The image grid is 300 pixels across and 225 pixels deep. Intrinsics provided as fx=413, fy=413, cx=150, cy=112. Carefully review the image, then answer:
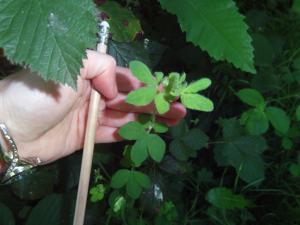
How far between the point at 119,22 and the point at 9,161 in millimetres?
401

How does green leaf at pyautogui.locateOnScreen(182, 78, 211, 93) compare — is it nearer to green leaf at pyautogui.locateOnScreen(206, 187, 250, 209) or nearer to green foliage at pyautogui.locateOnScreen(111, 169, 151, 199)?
green foliage at pyautogui.locateOnScreen(111, 169, 151, 199)

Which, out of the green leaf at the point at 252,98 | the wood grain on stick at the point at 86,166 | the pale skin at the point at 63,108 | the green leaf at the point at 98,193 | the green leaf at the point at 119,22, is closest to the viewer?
the wood grain on stick at the point at 86,166

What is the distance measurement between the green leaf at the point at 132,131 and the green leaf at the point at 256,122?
41 centimetres

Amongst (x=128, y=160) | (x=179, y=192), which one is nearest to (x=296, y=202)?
(x=179, y=192)

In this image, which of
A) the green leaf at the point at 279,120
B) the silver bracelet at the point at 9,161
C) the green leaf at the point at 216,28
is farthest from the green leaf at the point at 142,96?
the green leaf at the point at 279,120

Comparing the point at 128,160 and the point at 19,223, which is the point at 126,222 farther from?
the point at 19,223

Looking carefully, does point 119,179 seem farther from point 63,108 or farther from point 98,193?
point 63,108

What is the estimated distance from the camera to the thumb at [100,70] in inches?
31.0

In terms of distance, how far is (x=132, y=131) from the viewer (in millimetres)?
910

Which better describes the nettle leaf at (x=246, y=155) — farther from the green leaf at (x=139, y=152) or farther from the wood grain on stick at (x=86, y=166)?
the wood grain on stick at (x=86, y=166)

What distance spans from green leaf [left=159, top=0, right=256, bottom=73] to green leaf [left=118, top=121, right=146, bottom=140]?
238 millimetres

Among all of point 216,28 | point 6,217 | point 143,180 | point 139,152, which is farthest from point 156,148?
point 6,217

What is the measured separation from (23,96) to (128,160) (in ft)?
1.15

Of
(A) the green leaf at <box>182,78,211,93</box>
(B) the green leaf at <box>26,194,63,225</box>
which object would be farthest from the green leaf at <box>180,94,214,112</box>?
(B) the green leaf at <box>26,194,63,225</box>
